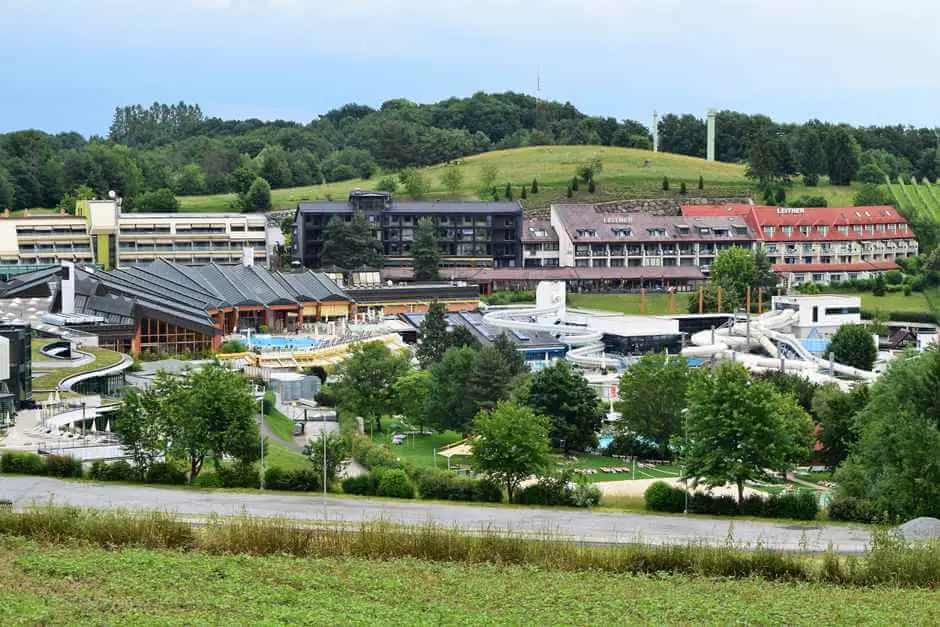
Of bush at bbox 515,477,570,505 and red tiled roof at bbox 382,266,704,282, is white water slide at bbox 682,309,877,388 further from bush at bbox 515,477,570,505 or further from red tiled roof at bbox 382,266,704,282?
bush at bbox 515,477,570,505

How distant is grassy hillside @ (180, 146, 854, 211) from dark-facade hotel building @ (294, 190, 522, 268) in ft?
24.7

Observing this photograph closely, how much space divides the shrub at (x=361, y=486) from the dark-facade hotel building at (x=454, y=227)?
177 feet

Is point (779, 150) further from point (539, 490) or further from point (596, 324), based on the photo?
point (539, 490)

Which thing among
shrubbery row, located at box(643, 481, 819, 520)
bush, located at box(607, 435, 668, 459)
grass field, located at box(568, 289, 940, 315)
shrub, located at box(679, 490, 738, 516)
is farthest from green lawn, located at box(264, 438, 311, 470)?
grass field, located at box(568, 289, 940, 315)

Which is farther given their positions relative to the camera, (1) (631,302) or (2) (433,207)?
(2) (433,207)

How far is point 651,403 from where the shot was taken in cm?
4350

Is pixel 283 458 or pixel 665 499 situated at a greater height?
pixel 665 499

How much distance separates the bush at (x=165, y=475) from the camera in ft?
98.5

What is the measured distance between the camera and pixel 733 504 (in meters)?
28.8

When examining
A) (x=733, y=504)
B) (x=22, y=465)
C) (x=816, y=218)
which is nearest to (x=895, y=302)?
(x=816, y=218)

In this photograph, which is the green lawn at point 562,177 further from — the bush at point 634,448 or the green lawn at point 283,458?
the green lawn at point 283,458

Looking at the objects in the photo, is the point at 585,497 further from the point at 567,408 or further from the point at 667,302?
the point at 667,302

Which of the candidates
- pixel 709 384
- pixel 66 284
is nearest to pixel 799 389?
pixel 709 384

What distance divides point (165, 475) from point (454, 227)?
5551cm
